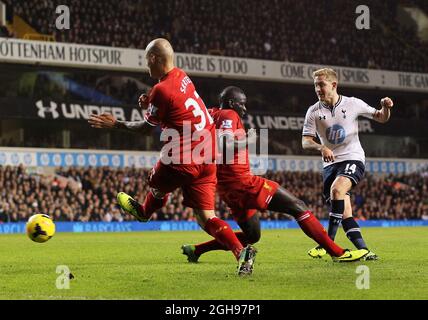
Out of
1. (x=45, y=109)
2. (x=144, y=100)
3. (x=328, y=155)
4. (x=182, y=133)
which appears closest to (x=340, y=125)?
(x=328, y=155)

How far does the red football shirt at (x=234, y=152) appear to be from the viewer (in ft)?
30.3

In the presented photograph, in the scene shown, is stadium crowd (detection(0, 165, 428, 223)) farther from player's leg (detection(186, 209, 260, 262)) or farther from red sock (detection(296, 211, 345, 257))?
red sock (detection(296, 211, 345, 257))

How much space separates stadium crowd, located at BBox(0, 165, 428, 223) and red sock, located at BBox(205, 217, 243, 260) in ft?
71.8

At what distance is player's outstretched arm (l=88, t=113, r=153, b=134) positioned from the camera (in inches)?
342

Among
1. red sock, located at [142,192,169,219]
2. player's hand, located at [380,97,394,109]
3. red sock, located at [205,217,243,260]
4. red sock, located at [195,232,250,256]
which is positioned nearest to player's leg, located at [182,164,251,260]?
red sock, located at [205,217,243,260]

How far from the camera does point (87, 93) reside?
37219 mm

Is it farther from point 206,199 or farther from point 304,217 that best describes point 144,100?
point 304,217

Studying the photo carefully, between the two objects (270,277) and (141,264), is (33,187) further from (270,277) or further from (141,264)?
(270,277)

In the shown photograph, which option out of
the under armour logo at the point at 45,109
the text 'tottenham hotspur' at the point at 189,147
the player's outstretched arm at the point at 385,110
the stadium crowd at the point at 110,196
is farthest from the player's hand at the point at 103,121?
the under armour logo at the point at 45,109

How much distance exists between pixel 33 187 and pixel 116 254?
18942mm

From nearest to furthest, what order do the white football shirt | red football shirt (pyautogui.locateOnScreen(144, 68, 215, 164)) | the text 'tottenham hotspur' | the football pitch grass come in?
the football pitch grass
red football shirt (pyautogui.locateOnScreen(144, 68, 215, 164))
the text 'tottenham hotspur'
the white football shirt

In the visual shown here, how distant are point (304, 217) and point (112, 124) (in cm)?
256

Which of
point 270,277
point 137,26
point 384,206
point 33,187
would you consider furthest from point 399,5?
point 270,277

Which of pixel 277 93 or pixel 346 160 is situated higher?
pixel 277 93
